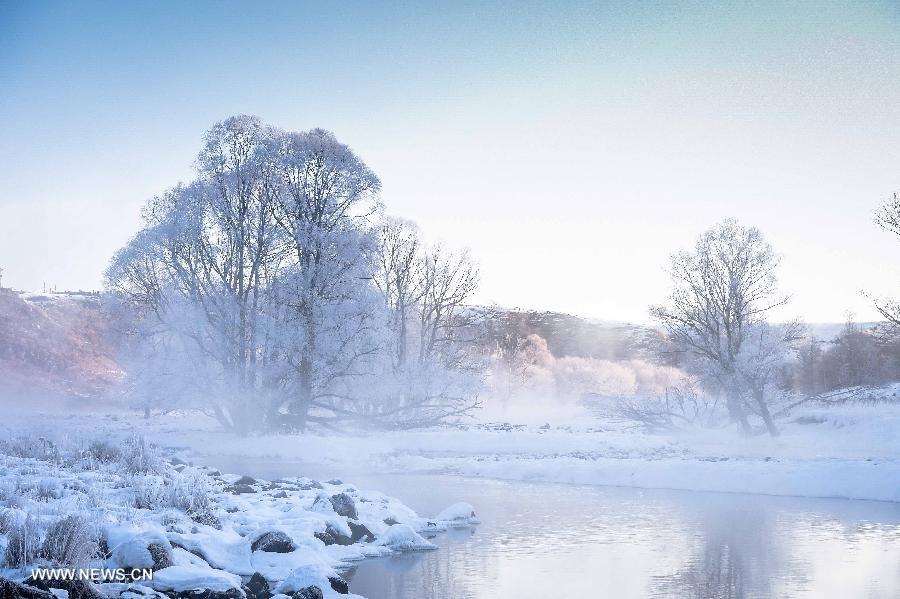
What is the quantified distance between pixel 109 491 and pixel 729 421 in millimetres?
27774

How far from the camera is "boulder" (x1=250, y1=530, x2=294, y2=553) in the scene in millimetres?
9805

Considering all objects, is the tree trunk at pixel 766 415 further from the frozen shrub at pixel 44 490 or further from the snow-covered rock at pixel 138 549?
the snow-covered rock at pixel 138 549

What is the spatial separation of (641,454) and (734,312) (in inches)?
309

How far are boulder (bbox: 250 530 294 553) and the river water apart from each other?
3.20 feet

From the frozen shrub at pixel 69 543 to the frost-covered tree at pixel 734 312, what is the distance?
2499cm

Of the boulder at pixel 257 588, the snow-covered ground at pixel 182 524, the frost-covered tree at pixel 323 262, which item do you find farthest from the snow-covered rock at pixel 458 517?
the frost-covered tree at pixel 323 262

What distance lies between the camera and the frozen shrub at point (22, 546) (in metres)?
7.27

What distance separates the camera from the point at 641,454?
25.9m

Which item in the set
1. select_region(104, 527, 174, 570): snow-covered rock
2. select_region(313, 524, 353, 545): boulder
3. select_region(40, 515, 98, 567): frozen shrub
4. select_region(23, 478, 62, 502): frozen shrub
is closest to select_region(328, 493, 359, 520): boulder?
select_region(313, 524, 353, 545): boulder

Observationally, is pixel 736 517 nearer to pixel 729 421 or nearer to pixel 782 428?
pixel 782 428

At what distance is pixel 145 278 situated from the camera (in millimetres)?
28688

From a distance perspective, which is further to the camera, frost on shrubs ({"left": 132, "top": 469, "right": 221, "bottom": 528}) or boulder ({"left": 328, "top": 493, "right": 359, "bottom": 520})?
boulder ({"left": 328, "top": 493, "right": 359, "bottom": 520})

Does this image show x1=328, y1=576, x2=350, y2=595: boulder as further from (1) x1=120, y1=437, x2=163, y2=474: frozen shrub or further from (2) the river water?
(1) x1=120, y1=437, x2=163, y2=474: frozen shrub

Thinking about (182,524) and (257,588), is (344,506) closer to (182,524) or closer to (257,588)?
(182,524)
